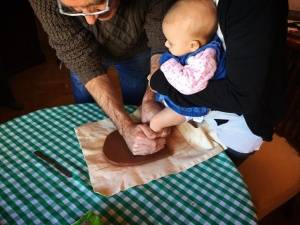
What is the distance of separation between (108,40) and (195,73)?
51 centimetres

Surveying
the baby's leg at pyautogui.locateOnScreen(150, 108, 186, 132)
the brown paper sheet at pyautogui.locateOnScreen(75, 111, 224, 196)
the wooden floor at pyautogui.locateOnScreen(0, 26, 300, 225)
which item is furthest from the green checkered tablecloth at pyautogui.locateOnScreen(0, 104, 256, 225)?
the wooden floor at pyautogui.locateOnScreen(0, 26, 300, 225)

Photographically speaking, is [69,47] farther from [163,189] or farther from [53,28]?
[163,189]

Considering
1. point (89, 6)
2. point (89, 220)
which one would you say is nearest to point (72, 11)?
point (89, 6)

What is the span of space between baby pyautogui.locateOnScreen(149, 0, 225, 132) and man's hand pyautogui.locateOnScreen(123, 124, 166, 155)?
17cm

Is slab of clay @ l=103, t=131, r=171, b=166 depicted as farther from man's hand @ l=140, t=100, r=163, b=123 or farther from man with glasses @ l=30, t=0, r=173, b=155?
man's hand @ l=140, t=100, r=163, b=123

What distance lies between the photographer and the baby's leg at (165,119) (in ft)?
3.38

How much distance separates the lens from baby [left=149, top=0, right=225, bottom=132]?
2.73 ft

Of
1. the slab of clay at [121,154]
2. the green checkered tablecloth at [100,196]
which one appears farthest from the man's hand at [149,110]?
the green checkered tablecloth at [100,196]

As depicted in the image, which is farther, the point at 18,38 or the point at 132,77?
the point at 18,38

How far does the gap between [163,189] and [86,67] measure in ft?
1.79

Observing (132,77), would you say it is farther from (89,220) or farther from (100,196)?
(89,220)

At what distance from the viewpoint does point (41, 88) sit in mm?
2758

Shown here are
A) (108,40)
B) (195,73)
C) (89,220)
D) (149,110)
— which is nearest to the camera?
(89,220)

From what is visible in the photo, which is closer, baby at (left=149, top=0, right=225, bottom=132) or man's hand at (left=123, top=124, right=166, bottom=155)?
baby at (left=149, top=0, right=225, bottom=132)
